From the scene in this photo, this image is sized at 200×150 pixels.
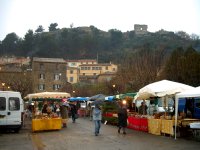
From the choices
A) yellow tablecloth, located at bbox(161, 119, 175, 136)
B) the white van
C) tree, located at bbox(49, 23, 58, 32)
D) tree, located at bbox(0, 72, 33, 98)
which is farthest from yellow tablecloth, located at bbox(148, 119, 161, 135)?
tree, located at bbox(49, 23, 58, 32)

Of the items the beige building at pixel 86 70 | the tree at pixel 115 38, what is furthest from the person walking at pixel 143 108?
the tree at pixel 115 38

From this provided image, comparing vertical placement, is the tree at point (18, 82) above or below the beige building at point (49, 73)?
below

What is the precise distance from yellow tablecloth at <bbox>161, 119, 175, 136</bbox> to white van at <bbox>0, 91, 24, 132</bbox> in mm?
8279

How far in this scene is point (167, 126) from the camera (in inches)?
674

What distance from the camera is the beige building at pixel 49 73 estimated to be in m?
94.6

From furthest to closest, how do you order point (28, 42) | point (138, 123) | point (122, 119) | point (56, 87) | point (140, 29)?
point (140, 29) → point (28, 42) → point (56, 87) → point (138, 123) → point (122, 119)

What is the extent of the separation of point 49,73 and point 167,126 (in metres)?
81.5

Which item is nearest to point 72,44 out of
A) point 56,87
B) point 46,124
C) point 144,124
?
point 56,87

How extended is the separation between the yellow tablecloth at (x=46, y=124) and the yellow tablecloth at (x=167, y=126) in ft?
22.7

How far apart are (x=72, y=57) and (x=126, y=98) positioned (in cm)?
11958

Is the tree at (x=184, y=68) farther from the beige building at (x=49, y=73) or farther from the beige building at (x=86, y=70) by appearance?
the beige building at (x=86, y=70)

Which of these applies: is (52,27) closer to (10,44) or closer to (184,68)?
(10,44)

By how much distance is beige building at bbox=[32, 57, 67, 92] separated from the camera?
310 ft

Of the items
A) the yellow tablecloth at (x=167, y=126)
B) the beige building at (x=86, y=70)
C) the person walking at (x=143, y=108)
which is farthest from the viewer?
the beige building at (x=86, y=70)
